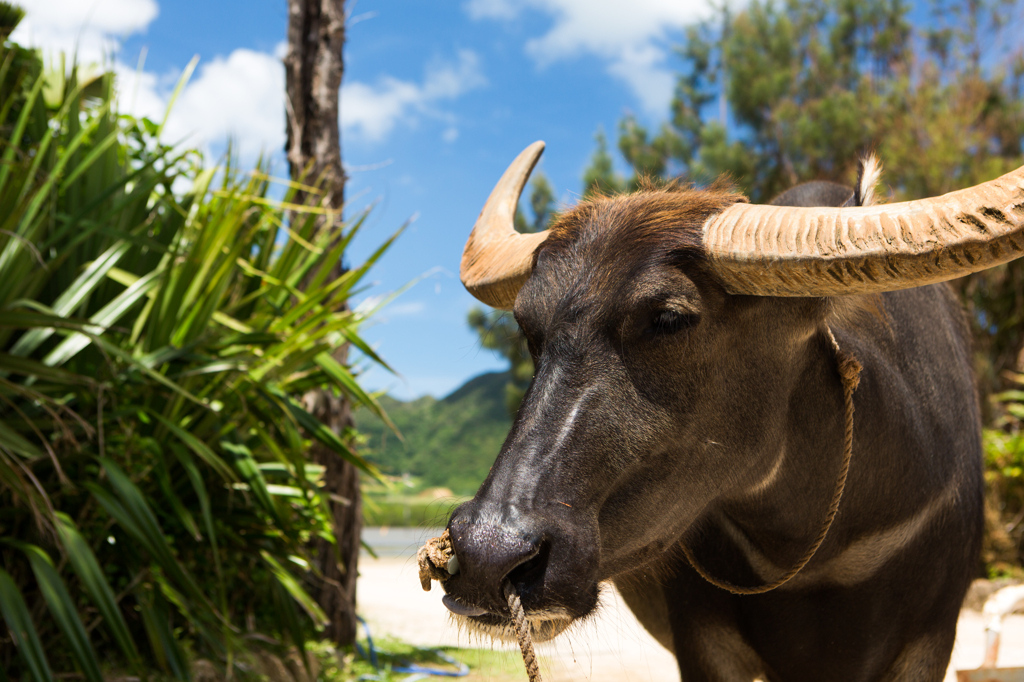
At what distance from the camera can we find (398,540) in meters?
25.8

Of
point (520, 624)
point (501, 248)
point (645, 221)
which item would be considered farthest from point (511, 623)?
point (501, 248)

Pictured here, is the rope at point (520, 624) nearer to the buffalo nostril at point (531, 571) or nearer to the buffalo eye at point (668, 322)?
the buffalo nostril at point (531, 571)

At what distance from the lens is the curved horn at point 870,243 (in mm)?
1301

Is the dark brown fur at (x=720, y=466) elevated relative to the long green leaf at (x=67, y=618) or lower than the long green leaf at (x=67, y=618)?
elevated

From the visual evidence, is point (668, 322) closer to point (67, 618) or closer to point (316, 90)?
point (67, 618)

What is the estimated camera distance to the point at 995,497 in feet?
28.8

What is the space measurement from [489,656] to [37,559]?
3857 mm

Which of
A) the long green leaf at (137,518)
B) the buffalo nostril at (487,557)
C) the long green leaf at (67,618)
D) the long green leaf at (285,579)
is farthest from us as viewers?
the long green leaf at (285,579)

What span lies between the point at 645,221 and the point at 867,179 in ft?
1.63

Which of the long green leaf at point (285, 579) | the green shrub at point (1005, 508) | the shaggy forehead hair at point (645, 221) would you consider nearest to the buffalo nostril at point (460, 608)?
the shaggy forehead hair at point (645, 221)

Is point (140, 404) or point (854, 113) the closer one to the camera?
point (140, 404)

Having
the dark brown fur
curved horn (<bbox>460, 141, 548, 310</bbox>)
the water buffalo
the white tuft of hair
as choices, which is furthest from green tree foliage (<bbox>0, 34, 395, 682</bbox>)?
the white tuft of hair

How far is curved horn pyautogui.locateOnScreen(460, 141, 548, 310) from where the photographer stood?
1.97 meters

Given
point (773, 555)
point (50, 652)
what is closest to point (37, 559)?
point (50, 652)
